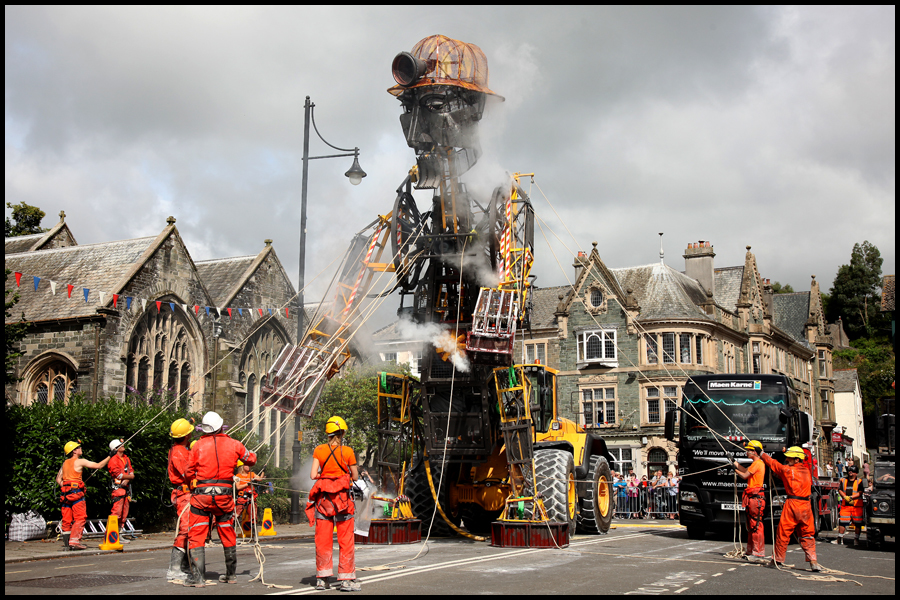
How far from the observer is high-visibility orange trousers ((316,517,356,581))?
8.31 m

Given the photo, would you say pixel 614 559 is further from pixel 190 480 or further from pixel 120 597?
pixel 120 597

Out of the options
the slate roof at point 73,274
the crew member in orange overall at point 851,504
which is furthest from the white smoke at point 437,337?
the slate roof at point 73,274

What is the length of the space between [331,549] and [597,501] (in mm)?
8722

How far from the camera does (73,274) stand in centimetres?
2594

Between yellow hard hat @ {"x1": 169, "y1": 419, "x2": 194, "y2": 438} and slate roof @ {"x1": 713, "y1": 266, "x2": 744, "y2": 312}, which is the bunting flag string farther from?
slate roof @ {"x1": 713, "y1": 266, "x2": 744, "y2": 312}

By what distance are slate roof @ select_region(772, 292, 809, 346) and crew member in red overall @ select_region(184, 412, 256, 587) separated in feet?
182

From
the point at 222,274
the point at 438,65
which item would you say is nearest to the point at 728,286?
Answer: the point at 222,274

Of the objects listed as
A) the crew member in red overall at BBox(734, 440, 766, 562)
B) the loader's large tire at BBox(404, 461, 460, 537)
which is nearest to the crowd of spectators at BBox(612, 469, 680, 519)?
the loader's large tire at BBox(404, 461, 460, 537)

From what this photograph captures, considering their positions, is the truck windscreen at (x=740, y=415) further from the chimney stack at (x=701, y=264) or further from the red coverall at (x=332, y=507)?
the chimney stack at (x=701, y=264)

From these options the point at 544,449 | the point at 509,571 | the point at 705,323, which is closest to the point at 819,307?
the point at 705,323

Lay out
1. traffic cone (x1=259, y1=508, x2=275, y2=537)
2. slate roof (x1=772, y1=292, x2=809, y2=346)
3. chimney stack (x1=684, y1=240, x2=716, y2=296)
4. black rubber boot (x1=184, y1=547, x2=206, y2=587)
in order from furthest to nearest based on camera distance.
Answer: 1. slate roof (x1=772, y1=292, x2=809, y2=346)
2. chimney stack (x1=684, y1=240, x2=716, y2=296)
3. traffic cone (x1=259, y1=508, x2=275, y2=537)
4. black rubber boot (x1=184, y1=547, x2=206, y2=587)

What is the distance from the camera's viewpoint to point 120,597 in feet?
24.9

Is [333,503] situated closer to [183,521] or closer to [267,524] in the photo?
[183,521]

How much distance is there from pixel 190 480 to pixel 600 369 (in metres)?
34.1
